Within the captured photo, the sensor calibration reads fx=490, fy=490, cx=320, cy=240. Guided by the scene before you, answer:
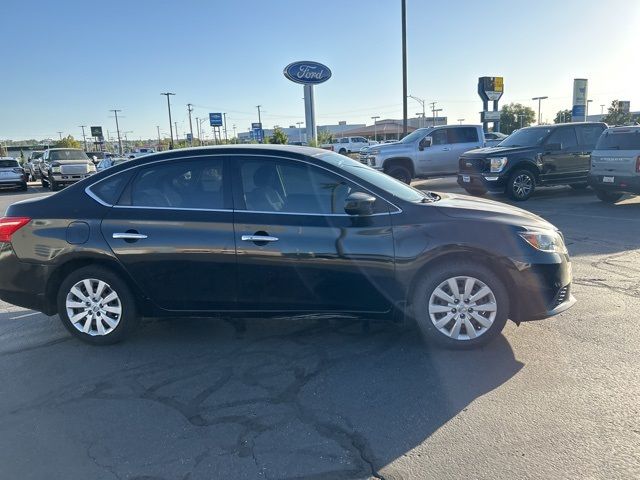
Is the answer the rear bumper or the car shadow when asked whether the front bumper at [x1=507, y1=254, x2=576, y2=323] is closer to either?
the car shadow

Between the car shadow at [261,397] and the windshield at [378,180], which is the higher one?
the windshield at [378,180]

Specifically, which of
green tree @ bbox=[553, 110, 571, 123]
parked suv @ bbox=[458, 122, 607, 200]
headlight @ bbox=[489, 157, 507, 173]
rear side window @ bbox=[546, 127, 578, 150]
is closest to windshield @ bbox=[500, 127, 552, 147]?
parked suv @ bbox=[458, 122, 607, 200]

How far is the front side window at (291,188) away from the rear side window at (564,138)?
10.4 meters

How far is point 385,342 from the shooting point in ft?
14.0

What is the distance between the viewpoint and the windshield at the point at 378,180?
4230mm

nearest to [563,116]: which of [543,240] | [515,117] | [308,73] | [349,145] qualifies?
[515,117]

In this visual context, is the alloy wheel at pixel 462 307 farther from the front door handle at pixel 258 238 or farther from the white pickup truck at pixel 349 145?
the white pickup truck at pixel 349 145

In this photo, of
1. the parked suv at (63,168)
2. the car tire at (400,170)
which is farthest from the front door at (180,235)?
the parked suv at (63,168)

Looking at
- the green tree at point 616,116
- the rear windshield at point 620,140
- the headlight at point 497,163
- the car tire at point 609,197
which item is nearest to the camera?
the rear windshield at point 620,140

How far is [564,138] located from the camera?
12711 mm

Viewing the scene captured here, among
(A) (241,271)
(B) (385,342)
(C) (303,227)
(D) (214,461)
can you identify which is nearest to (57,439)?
(D) (214,461)

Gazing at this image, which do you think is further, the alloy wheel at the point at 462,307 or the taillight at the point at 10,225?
the taillight at the point at 10,225

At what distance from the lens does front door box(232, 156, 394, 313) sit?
3.96m

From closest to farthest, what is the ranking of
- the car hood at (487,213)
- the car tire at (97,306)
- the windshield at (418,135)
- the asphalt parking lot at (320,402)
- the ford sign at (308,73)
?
the asphalt parking lot at (320,402), the car hood at (487,213), the car tire at (97,306), the windshield at (418,135), the ford sign at (308,73)
